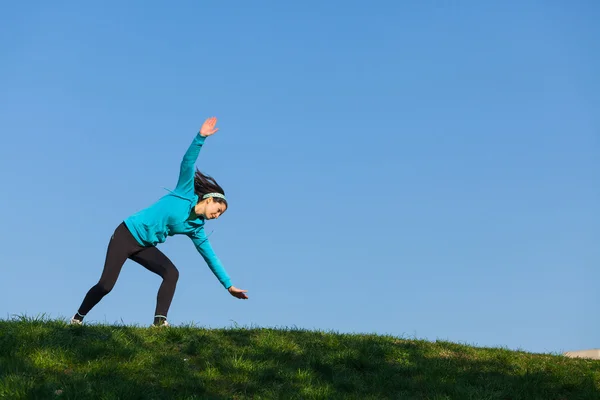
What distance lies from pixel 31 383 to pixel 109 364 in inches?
44.1

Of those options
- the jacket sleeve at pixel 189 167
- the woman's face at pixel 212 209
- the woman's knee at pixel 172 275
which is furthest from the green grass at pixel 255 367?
→ the jacket sleeve at pixel 189 167

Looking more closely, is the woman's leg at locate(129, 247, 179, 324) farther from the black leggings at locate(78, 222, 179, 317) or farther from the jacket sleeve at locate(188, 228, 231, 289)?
the jacket sleeve at locate(188, 228, 231, 289)

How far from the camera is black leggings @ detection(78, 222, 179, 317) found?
10.9 meters

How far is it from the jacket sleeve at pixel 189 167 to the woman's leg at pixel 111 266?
1.07 m

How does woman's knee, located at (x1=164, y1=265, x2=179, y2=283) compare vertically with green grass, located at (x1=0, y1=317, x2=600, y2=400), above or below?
above

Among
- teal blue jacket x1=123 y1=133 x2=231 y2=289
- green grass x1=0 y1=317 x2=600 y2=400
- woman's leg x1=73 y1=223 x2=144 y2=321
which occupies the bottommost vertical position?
green grass x1=0 y1=317 x2=600 y2=400

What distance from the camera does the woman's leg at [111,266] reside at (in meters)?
10.9

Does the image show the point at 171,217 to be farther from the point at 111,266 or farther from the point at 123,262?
the point at 111,266

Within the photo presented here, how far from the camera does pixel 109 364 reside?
873cm

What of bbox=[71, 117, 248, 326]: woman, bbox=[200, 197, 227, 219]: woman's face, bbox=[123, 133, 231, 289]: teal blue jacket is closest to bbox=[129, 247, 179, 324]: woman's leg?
bbox=[71, 117, 248, 326]: woman

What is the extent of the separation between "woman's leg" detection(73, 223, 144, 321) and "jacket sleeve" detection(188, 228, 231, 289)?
1.03 metres

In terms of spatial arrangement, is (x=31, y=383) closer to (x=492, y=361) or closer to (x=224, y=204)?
(x=224, y=204)

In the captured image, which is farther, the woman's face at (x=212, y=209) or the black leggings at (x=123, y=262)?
the woman's face at (x=212, y=209)

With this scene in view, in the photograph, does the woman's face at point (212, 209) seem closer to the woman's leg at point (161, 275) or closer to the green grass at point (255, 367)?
the woman's leg at point (161, 275)
